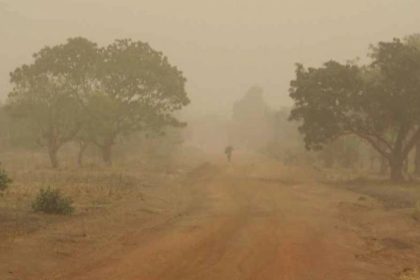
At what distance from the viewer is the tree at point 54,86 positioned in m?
55.4

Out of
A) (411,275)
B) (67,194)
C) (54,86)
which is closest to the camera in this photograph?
(411,275)

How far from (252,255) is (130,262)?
11.9 ft

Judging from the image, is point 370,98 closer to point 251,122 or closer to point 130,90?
point 130,90

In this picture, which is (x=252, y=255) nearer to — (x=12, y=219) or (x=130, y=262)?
(x=130, y=262)

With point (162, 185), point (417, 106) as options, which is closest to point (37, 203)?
point (162, 185)

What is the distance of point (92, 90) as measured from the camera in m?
58.5

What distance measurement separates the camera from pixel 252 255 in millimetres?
17688

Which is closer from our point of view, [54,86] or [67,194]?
[67,194]

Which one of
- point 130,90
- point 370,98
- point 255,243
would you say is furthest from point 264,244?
point 130,90

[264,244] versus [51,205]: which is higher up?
[51,205]

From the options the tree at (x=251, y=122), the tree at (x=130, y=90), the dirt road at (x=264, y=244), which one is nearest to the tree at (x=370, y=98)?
the dirt road at (x=264, y=244)

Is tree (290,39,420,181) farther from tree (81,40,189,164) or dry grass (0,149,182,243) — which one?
tree (81,40,189,164)

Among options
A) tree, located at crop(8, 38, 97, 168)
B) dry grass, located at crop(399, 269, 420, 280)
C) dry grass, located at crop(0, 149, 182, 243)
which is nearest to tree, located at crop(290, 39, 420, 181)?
dry grass, located at crop(0, 149, 182, 243)

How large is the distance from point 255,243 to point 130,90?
4062 centimetres
